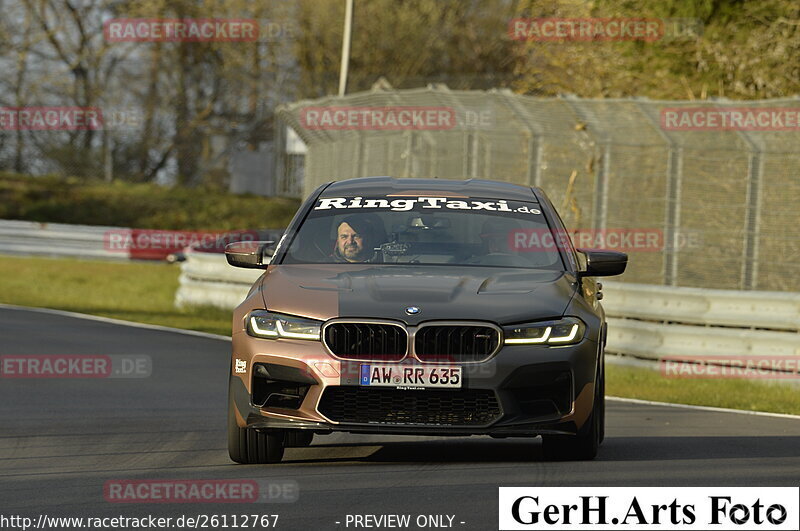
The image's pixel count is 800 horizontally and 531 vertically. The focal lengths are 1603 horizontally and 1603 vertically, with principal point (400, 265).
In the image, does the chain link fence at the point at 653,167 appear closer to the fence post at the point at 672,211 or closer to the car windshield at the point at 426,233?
the fence post at the point at 672,211

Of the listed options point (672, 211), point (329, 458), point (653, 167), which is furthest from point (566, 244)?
point (653, 167)

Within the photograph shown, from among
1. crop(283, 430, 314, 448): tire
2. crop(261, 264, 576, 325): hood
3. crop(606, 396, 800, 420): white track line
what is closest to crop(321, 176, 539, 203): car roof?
crop(261, 264, 576, 325): hood

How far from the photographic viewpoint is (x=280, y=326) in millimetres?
8344

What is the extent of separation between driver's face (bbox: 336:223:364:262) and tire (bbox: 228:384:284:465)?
3.98 ft

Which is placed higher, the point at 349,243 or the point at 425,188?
the point at 425,188

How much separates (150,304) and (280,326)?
1750 cm

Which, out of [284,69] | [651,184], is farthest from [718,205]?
[284,69]

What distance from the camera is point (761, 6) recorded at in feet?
81.6

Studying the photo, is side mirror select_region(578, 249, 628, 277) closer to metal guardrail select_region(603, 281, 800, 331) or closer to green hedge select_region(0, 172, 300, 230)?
metal guardrail select_region(603, 281, 800, 331)

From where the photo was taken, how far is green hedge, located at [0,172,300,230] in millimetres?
42406

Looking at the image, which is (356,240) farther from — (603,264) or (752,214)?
(752,214)

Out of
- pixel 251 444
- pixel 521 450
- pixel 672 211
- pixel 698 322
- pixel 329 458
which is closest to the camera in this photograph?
pixel 251 444

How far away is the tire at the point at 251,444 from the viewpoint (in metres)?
8.60

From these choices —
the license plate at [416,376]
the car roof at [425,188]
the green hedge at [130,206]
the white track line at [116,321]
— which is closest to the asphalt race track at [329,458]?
the license plate at [416,376]
